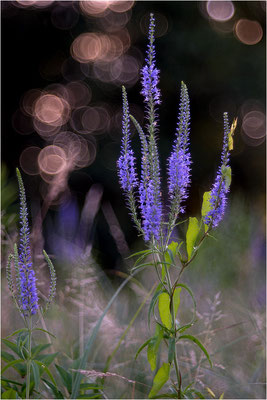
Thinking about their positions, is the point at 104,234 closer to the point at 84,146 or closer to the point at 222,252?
the point at 84,146

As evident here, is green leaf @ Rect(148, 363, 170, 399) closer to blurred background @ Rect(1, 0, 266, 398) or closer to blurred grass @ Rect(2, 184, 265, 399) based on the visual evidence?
blurred grass @ Rect(2, 184, 265, 399)

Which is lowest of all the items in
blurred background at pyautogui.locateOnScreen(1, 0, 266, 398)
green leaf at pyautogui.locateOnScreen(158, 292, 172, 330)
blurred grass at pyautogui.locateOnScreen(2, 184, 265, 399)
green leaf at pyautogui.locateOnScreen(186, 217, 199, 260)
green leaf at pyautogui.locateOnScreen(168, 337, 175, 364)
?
blurred grass at pyautogui.locateOnScreen(2, 184, 265, 399)

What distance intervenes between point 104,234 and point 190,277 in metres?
5.94

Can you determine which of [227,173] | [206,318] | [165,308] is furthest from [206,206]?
[206,318]

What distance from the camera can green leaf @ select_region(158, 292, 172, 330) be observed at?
1.91 metres

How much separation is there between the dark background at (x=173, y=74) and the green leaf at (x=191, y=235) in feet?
29.3

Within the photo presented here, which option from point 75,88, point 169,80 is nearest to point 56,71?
point 75,88

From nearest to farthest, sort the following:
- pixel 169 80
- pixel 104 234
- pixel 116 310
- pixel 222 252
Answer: pixel 116 310, pixel 222 252, pixel 104 234, pixel 169 80

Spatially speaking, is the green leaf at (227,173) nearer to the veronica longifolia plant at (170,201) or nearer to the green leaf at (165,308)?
the veronica longifolia plant at (170,201)

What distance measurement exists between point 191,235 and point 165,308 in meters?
0.29

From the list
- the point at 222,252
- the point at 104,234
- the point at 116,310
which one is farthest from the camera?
the point at 104,234

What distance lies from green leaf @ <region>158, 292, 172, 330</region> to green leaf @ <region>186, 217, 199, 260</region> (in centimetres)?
18

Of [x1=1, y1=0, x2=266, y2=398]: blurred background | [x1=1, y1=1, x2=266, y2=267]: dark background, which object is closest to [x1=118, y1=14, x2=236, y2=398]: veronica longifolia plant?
[x1=1, y1=0, x2=266, y2=398]: blurred background

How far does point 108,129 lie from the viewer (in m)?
11.0
